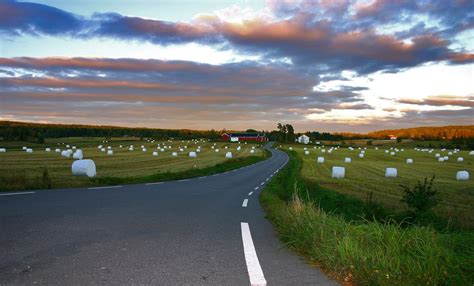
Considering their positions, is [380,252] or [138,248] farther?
[138,248]

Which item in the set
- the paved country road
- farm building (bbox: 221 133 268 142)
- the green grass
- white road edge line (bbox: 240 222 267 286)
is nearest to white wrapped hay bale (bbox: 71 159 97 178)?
the paved country road

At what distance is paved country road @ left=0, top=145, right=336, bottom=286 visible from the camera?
4.91 meters

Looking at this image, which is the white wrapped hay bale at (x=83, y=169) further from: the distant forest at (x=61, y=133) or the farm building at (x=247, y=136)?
the farm building at (x=247, y=136)

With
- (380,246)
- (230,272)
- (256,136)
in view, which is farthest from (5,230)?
(256,136)

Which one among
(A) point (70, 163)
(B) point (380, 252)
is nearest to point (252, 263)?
(B) point (380, 252)

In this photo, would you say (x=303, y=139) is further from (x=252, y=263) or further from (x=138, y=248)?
(x=252, y=263)

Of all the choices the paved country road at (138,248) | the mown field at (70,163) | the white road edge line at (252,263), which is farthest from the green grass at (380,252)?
the mown field at (70,163)

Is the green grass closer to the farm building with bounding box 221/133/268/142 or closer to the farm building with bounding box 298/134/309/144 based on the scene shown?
the farm building with bounding box 298/134/309/144

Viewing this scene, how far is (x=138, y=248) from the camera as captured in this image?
6312mm

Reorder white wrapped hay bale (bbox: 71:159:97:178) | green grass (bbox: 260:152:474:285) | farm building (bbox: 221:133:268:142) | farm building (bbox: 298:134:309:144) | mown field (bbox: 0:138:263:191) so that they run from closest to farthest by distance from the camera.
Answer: green grass (bbox: 260:152:474:285), mown field (bbox: 0:138:263:191), white wrapped hay bale (bbox: 71:159:97:178), farm building (bbox: 298:134:309:144), farm building (bbox: 221:133:268:142)

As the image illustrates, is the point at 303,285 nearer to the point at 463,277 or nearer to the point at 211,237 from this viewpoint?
the point at 463,277

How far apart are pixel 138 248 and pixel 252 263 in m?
1.88

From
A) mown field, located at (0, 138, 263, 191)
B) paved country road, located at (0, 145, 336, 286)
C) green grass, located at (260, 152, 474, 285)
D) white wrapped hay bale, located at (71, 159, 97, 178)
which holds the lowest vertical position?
mown field, located at (0, 138, 263, 191)

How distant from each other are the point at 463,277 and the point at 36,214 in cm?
836
